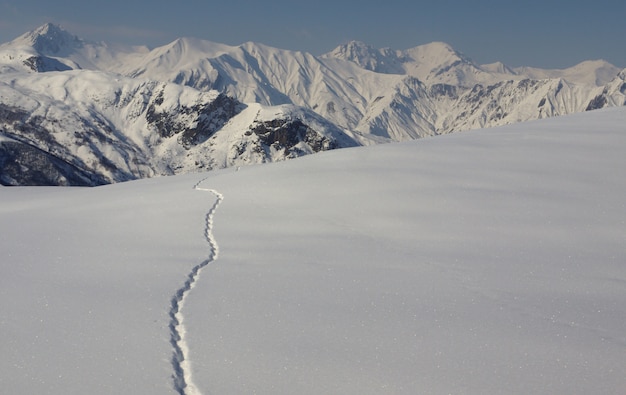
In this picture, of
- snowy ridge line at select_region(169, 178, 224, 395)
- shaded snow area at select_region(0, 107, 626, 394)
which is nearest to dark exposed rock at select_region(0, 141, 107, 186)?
shaded snow area at select_region(0, 107, 626, 394)

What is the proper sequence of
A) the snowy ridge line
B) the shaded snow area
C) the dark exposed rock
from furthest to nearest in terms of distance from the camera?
the dark exposed rock
the shaded snow area
the snowy ridge line

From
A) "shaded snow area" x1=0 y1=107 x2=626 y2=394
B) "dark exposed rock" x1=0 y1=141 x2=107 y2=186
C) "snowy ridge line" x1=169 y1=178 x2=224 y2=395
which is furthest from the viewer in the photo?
"dark exposed rock" x1=0 y1=141 x2=107 y2=186

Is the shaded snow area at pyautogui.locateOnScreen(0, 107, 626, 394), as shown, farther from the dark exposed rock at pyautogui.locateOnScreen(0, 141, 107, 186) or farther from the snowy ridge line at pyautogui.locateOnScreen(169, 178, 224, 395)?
the dark exposed rock at pyautogui.locateOnScreen(0, 141, 107, 186)

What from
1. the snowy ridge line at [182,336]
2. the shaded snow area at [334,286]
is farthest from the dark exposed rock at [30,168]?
the snowy ridge line at [182,336]

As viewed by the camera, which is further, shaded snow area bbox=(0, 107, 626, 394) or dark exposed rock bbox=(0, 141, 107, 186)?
dark exposed rock bbox=(0, 141, 107, 186)

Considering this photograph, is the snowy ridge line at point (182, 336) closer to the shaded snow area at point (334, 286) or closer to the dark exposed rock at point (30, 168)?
the shaded snow area at point (334, 286)

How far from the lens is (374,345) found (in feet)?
28.5

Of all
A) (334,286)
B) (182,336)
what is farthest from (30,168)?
(182,336)

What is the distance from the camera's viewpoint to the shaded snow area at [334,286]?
7.92 meters

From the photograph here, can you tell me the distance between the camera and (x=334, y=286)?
11078mm

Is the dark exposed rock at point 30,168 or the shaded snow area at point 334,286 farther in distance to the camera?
the dark exposed rock at point 30,168

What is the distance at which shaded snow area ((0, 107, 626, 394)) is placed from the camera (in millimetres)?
7918

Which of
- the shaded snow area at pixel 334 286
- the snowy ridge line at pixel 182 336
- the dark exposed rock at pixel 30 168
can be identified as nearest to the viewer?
the snowy ridge line at pixel 182 336

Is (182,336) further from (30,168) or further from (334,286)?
(30,168)
